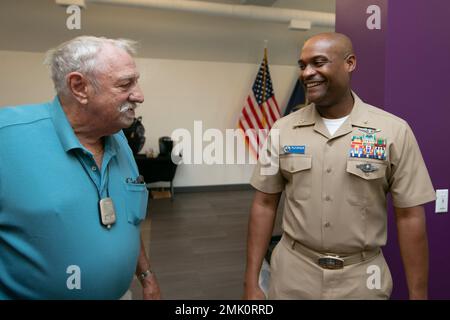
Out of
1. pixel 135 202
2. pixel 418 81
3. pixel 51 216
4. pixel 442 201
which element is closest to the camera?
pixel 51 216

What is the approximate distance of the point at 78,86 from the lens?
110 centimetres

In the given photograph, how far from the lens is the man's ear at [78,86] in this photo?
1.09 metres

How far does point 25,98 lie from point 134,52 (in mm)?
5829

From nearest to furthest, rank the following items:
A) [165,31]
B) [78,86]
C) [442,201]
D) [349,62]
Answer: [78,86] < [349,62] < [442,201] < [165,31]

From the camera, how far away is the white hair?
108 cm

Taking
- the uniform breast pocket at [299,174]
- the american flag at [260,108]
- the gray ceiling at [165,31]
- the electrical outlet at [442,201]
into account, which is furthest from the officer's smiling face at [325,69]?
the american flag at [260,108]

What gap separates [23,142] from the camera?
3.26 ft

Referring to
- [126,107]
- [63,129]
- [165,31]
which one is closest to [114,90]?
[126,107]

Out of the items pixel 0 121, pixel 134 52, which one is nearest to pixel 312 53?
pixel 134 52

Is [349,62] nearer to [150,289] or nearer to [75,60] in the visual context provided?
[75,60]

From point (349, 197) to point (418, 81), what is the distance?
2.76ft

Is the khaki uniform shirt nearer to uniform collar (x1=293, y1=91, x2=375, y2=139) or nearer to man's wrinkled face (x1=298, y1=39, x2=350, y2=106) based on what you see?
uniform collar (x1=293, y1=91, x2=375, y2=139)

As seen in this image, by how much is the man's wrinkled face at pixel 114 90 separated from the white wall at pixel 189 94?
216 inches

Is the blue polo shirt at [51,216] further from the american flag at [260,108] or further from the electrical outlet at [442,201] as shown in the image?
the american flag at [260,108]
